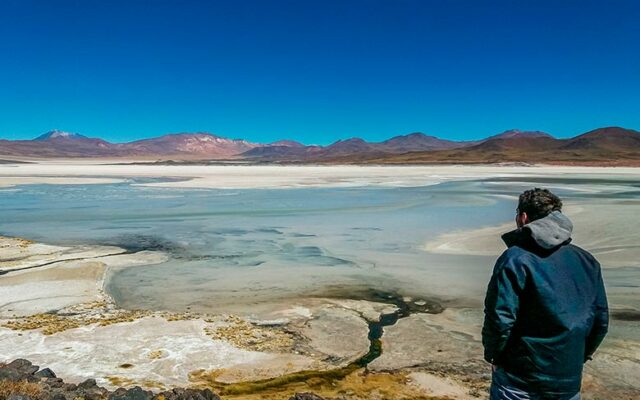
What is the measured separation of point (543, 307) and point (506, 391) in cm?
57

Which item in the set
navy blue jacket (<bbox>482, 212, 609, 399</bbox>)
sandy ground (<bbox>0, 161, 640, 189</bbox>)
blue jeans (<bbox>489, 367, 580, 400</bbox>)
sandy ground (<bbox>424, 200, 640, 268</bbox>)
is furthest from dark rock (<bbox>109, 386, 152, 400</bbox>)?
sandy ground (<bbox>0, 161, 640, 189</bbox>)

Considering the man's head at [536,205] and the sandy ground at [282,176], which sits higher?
the man's head at [536,205]

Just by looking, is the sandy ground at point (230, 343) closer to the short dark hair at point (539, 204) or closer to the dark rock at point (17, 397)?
the dark rock at point (17, 397)

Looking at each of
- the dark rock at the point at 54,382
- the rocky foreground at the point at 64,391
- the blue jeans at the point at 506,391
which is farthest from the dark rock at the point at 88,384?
the blue jeans at the point at 506,391

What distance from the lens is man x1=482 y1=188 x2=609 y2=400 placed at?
9.03 ft

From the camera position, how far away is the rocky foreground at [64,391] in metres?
4.83

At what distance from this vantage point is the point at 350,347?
272 inches

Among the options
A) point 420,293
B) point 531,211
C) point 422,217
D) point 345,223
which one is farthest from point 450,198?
point 531,211

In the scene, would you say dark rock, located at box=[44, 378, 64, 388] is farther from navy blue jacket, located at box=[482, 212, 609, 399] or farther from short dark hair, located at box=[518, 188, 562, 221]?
short dark hair, located at box=[518, 188, 562, 221]

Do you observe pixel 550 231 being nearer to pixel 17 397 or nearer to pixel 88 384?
pixel 17 397

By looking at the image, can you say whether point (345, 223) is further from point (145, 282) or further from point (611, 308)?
point (611, 308)

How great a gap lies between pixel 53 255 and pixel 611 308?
37.4 feet

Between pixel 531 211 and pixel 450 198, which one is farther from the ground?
pixel 531 211

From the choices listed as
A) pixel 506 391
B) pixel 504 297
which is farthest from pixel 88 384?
pixel 504 297
